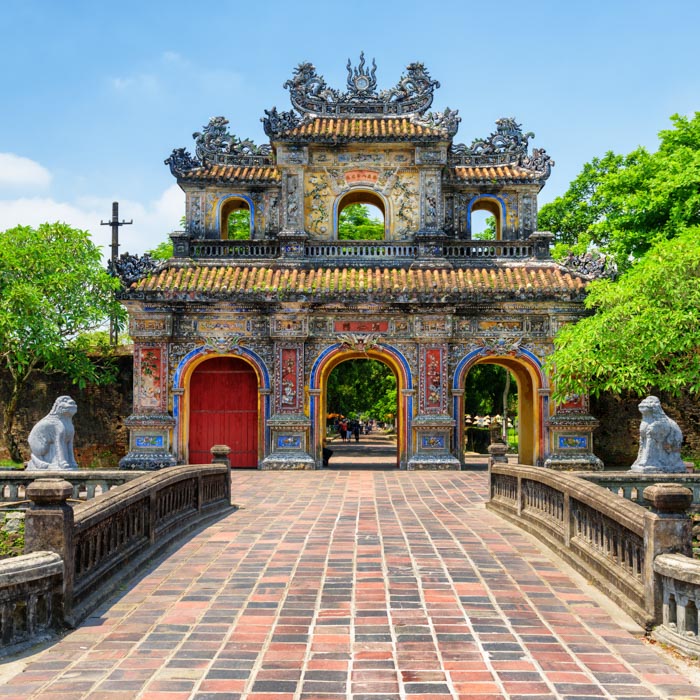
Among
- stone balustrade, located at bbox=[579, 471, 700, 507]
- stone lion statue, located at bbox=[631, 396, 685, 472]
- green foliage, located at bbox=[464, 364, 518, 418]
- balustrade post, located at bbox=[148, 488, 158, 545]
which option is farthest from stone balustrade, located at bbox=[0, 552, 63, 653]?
green foliage, located at bbox=[464, 364, 518, 418]

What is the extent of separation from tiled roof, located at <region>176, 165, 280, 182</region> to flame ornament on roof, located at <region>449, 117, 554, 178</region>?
208 inches

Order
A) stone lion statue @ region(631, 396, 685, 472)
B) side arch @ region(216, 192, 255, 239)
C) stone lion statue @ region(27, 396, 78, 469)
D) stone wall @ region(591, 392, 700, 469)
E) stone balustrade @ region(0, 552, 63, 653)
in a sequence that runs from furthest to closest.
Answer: side arch @ region(216, 192, 255, 239)
stone wall @ region(591, 392, 700, 469)
stone lion statue @ region(27, 396, 78, 469)
stone lion statue @ region(631, 396, 685, 472)
stone balustrade @ region(0, 552, 63, 653)

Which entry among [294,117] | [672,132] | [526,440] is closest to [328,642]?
[526,440]

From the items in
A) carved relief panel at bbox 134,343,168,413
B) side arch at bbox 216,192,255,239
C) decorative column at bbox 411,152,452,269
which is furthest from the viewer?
side arch at bbox 216,192,255,239

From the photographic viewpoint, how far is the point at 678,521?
20.2ft

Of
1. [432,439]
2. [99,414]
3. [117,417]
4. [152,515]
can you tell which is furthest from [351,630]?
[99,414]

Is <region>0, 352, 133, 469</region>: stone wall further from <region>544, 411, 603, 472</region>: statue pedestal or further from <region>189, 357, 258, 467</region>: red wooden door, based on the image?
<region>544, 411, 603, 472</region>: statue pedestal

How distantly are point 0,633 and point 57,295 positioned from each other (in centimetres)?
1653

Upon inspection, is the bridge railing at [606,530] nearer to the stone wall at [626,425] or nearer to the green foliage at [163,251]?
the stone wall at [626,425]

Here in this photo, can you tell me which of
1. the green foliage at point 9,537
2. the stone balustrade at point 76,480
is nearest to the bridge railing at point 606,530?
the stone balustrade at point 76,480

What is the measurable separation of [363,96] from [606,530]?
17.6 m

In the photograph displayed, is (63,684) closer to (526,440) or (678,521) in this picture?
(678,521)

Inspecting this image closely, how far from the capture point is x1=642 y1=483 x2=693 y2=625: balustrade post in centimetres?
607

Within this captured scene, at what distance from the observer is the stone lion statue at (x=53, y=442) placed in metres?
13.6
